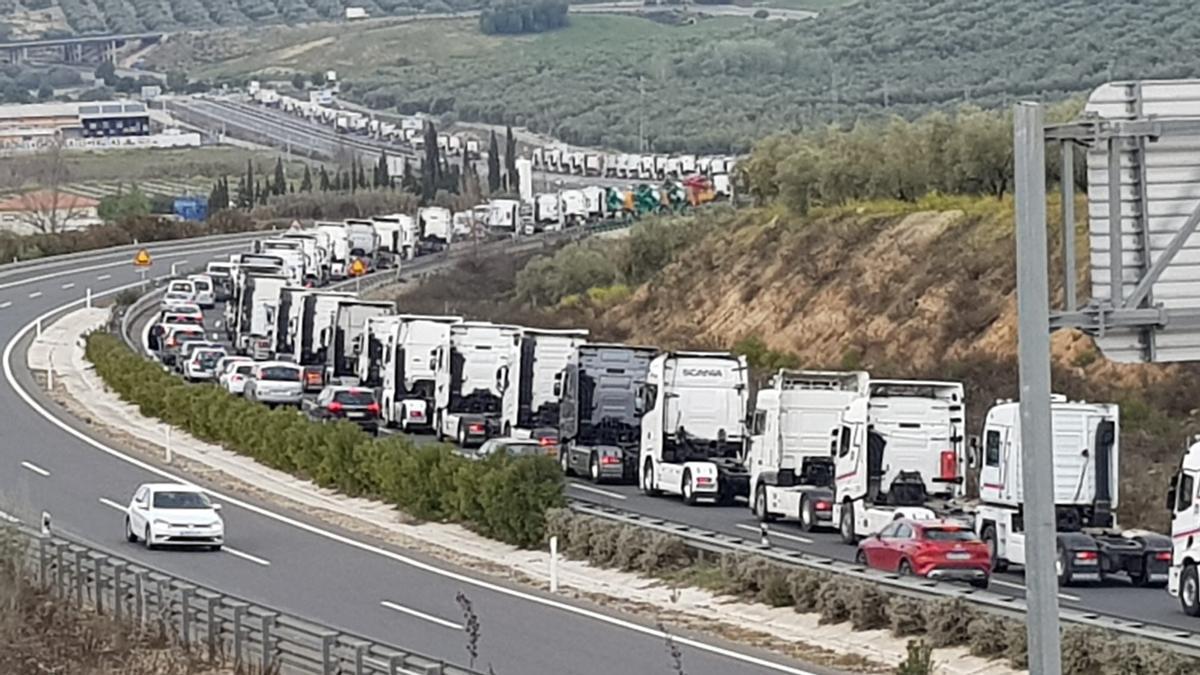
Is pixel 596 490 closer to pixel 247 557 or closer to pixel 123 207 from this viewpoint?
pixel 247 557

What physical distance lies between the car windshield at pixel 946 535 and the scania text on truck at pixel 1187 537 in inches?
126

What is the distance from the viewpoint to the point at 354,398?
57656 mm

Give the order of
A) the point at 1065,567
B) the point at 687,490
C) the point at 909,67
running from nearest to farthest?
the point at 1065,567
the point at 687,490
the point at 909,67

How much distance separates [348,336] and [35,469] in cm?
1556

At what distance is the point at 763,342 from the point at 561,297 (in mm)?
19086

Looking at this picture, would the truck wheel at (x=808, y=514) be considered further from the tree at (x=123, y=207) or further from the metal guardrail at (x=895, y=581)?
the tree at (x=123, y=207)

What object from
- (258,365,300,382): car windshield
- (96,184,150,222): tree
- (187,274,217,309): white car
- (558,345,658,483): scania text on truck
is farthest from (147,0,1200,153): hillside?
(558,345,658,483): scania text on truck

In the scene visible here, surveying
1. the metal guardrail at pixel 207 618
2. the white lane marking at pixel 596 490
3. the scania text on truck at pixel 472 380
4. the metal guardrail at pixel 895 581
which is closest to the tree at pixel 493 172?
the scania text on truck at pixel 472 380

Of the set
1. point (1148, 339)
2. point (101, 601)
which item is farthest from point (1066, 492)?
point (1148, 339)

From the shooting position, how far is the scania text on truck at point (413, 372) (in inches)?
2276

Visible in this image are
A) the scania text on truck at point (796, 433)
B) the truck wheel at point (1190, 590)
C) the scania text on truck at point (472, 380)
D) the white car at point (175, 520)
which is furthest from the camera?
the scania text on truck at point (472, 380)

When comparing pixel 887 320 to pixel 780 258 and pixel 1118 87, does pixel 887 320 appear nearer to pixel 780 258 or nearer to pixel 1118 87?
pixel 780 258

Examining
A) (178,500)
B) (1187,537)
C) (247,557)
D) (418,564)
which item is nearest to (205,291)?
(178,500)

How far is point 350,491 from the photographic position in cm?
4809
